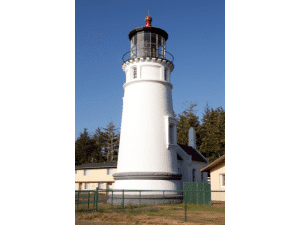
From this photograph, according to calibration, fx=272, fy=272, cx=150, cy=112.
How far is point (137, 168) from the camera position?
16.0 m

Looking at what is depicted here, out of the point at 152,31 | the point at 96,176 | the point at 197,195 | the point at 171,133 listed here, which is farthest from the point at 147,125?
the point at 96,176

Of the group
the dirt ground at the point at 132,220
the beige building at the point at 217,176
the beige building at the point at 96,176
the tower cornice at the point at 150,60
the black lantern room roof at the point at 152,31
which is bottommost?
the beige building at the point at 96,176

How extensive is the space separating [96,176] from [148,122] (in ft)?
60.3

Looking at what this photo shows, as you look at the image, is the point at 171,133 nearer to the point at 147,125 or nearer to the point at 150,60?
the point at 147,125

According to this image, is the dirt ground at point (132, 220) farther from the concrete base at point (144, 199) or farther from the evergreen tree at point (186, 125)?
the evergreen tree at point (186, 125)

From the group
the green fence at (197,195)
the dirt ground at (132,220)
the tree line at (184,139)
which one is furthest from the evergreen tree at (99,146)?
the dirt ground at (132,220)

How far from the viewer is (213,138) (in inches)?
1565

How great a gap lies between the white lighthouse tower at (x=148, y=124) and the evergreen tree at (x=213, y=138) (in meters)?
22.6

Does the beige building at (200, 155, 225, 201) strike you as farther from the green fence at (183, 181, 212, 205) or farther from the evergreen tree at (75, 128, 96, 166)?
the evergreen tree at (75, 128, 96, 166)

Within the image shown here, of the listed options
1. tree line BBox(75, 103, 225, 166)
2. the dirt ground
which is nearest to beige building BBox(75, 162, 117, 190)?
tree line BBox(75, 103, 225, 166)

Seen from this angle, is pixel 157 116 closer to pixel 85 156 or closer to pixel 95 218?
pixel 95 218

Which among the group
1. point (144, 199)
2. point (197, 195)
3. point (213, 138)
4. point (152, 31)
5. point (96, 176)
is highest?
point (152, 31)

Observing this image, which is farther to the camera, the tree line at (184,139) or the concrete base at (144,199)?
the tree line at (184,139)

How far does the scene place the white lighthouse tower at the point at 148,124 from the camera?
15938 mm
